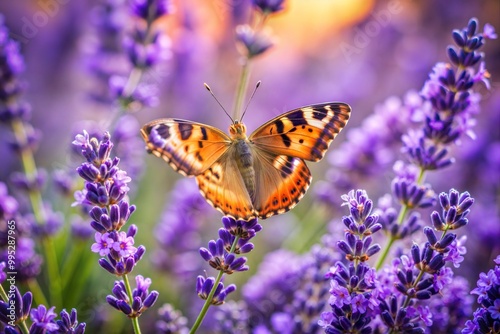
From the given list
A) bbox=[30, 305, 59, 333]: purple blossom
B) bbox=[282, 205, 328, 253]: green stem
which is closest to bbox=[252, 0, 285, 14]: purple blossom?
bbox=[282, 205, 328, 253]: green stem

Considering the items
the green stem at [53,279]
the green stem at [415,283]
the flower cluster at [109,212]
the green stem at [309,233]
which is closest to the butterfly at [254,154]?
the flower cluster at [109,212]

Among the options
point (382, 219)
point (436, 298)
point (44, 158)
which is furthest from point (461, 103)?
point (44, 158)

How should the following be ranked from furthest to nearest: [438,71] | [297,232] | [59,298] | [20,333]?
[297,232] → [59,298] → [438,71] → [20,333]

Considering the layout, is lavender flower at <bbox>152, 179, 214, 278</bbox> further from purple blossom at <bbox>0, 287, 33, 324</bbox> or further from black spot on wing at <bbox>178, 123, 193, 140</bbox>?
purple blossom at <bbox>0, 287, 33, 324</bbox>

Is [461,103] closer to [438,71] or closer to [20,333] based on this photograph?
[438,71]

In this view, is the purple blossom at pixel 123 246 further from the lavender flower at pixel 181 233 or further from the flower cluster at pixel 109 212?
the lavender flower at pixel 181 233
